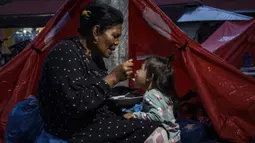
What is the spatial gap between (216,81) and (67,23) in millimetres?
1693

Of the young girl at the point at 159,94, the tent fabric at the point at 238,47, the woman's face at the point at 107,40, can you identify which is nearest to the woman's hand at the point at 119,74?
the woman's face at the point at 107,40

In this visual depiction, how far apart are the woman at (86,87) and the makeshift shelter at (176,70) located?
3.55 feet

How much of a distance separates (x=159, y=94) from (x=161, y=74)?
24cm

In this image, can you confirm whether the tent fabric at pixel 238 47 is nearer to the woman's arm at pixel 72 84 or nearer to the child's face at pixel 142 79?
the child's face at pixel 142 79

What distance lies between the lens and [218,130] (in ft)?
Result: 11.2

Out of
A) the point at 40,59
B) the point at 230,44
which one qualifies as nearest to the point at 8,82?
the point at 40,59

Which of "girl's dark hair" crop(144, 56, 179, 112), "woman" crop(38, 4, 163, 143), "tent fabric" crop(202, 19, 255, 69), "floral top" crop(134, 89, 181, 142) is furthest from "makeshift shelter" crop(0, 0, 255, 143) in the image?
"tent fabric" crop(202, 19, 255, 69)

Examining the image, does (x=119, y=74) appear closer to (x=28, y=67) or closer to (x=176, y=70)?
(x=28, y=67)

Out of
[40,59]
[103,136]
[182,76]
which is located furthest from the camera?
[182,76]

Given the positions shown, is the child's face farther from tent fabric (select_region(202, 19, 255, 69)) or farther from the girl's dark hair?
tent fabric (select_region(202, 19, 255, 69))

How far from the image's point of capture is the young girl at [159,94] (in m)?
3.22

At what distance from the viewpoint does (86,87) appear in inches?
87.4

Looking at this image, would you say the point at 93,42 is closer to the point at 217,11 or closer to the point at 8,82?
the point at 8,82

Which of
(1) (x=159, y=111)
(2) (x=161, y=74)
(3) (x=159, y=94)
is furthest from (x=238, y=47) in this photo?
(1) (x=159, y=111)
